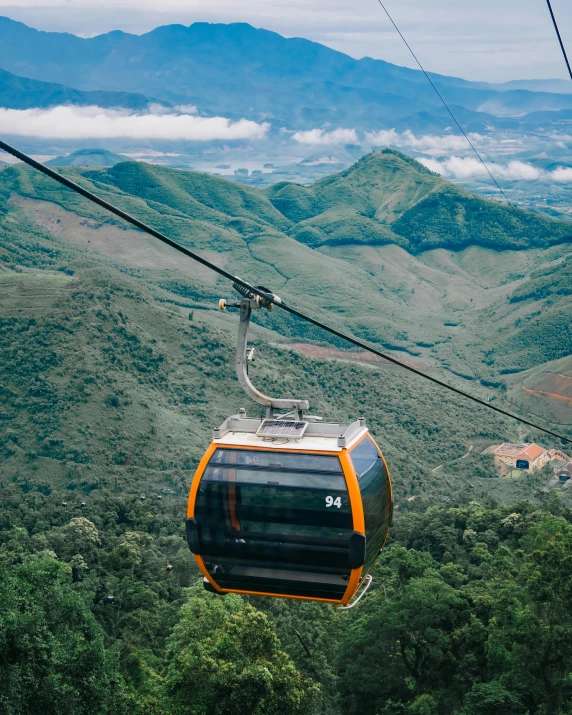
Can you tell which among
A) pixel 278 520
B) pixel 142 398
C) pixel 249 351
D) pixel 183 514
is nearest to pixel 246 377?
pixel 249 351

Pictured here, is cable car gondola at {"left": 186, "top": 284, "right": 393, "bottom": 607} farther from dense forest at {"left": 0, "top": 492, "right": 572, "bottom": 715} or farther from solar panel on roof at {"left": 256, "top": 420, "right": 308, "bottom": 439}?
dense forest at {"left": 0, "top": 492, "right": 572, "bottom": 715}

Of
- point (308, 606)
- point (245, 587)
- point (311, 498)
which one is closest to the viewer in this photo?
point (311, 498)

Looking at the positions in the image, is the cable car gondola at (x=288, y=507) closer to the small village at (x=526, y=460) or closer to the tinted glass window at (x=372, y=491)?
the tinted glass window at (x=372, y=491)

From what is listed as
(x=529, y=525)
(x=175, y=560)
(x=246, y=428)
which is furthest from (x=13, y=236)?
(x=246, y=428)

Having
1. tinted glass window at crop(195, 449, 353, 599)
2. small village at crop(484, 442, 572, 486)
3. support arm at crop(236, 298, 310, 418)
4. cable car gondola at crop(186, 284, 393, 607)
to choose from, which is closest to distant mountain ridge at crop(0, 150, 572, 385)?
small village at crop(484, 442, 572, 486)

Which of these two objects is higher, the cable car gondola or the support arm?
the support arm

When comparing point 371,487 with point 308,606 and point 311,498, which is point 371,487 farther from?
point 308,606

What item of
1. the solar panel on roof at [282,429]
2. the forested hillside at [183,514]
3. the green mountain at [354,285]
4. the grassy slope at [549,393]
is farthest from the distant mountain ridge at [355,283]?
the solar panel on roof at [282,429]
